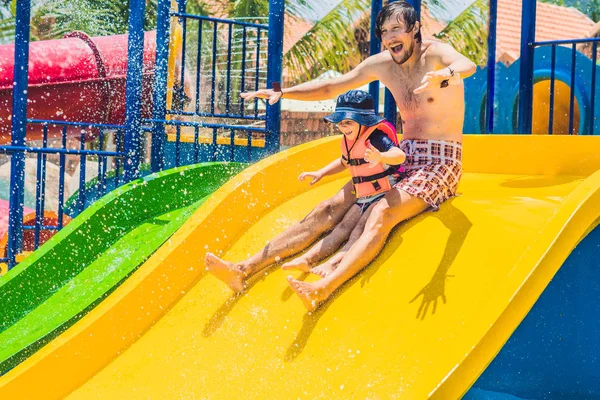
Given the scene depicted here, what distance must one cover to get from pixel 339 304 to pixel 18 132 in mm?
3240

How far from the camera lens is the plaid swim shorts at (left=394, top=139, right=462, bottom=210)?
11.1 feet

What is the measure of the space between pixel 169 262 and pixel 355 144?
110 cm

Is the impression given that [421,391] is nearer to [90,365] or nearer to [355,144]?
[355,144]

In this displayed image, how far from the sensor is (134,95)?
511 cm

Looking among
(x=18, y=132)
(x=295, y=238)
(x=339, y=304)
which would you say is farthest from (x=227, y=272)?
(x=18, y=132)

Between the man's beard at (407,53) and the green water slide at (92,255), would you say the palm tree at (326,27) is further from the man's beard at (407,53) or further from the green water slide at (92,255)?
the man's beard at (407,53)

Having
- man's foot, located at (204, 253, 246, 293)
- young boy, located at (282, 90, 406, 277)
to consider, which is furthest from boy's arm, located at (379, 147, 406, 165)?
man's foot, located at (204, 253, 246, 293)

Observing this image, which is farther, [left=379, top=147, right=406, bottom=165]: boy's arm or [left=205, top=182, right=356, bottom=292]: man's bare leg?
[left=205, top=182, right=356, bottom=292]: man's bare leg

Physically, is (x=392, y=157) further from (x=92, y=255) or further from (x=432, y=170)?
(x=92, y=255)

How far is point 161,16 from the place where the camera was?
563 cm

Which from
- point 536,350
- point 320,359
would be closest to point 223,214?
point 320,359

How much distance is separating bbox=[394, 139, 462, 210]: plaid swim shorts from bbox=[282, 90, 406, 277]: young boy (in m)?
0.10

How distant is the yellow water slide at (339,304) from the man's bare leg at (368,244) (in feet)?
0.22

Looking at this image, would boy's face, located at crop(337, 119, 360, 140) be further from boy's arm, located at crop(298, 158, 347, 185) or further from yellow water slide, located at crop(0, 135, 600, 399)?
yellow water slide, located at crop(0, 135, 600, 399)
